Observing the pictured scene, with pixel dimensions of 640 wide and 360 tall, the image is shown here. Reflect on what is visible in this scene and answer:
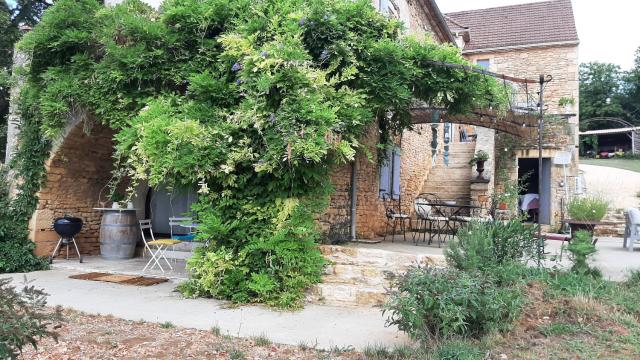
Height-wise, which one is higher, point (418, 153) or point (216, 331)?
point (418, 153)

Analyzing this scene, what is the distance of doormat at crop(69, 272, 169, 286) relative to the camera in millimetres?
6199

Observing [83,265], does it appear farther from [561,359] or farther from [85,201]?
[561,359]

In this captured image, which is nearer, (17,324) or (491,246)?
(17,324)

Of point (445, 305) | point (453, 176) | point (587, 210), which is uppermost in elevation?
point (453, 176)

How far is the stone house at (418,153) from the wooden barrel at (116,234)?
75cm

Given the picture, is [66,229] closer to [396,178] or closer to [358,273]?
[358,273]

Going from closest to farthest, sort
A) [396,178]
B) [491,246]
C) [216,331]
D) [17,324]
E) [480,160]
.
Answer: [17,324] → [216,331] → [491,246] → [396,178] → [480,160]

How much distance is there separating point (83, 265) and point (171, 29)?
13.6ft

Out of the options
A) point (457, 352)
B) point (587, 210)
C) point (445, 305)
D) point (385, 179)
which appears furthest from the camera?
point (385, 179)

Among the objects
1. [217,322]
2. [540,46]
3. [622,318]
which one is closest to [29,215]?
[217,322]

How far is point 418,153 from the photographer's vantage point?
12961 mm

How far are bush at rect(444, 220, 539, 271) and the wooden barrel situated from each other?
571 centimetres

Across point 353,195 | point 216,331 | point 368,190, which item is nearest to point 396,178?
point 368,190

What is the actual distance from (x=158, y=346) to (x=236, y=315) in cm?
111
